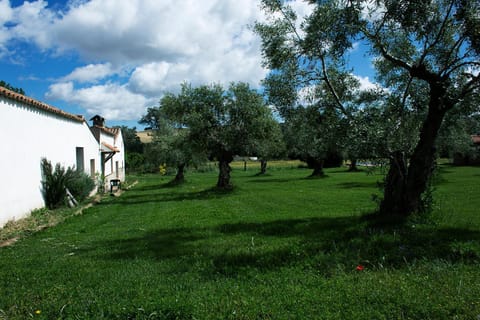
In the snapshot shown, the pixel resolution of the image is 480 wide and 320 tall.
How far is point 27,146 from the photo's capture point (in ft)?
38.7

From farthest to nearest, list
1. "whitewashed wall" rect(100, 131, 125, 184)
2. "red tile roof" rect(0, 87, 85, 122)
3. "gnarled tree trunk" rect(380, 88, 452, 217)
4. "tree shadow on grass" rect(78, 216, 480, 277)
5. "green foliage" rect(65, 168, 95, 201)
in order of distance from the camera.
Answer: "whitewashed wall" rect(100, 131, 125, 184) < "green foliage" rect(65, 168, 95, 201) < "red tile roof" rect(0, 87, 85, 122) < "gnarled tree trunk" rect(380, 88, 452, 217) < "tree shadow on grass" rect(78, 216, 480, 277)

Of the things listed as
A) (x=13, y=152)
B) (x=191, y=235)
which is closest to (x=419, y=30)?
(x=191, y=235)

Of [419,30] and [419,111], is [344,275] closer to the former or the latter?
[419,30]

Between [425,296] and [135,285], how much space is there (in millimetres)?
3618

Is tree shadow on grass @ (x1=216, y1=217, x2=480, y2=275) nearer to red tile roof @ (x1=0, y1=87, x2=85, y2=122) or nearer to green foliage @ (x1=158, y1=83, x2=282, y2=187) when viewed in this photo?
red tile roof @ (x1=0, y1=87, x2=85, y2=122)

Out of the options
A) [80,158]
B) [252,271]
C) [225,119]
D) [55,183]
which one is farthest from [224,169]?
[252,271]

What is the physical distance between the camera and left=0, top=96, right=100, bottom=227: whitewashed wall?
10094mm

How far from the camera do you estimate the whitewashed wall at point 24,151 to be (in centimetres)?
1009

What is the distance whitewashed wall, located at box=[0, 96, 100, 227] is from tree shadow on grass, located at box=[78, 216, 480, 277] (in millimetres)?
4231

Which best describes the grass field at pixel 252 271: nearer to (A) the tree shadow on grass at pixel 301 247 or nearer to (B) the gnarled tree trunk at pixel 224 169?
(A) the tree shadow on grass at pixel 301 247

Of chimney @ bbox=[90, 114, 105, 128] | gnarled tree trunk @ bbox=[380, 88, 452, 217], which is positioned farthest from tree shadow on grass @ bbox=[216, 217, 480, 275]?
chimney @ bbox=[90, 114, 105, 128]

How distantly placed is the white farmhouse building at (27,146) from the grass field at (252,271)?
77.7 inches

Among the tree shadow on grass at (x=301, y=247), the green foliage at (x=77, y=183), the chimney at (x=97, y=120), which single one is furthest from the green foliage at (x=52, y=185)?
the chimney at (x=97, y=120)

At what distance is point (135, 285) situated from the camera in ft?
15.9
